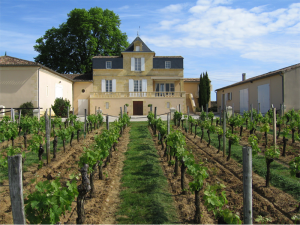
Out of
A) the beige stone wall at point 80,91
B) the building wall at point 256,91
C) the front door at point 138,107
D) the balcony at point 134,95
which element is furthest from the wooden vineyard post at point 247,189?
the beige stone wall at point 80,91

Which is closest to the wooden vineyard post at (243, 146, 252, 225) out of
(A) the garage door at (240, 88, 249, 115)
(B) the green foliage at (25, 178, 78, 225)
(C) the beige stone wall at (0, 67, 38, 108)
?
(B) the green foliage at (25, 178, 78, 225)

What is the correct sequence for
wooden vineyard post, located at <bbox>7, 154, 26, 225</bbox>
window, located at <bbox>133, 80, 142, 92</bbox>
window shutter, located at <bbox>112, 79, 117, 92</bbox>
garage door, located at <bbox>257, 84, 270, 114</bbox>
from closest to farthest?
1. wooden vineyard post, located at <bbox>7, 154, 26, 225</bbox>
2. garage door, located at <bbox>257, 84, 270, 114</bbox>
3. window shutter, located at <bbox>112, 79, 117, 92</bbox>
4. window, located at <bbox>133, 80, 142, 92</bbox>

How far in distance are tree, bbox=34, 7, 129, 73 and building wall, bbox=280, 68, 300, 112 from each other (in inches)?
831

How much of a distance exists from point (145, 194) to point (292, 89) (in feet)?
55.2

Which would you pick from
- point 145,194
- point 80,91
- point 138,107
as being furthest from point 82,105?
point 145,194

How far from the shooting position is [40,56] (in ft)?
106

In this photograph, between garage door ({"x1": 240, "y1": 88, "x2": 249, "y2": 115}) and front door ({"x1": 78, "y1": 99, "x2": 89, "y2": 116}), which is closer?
garage door ({"x1": 240, "y1": 88, "x2": 249, "y2": 115})

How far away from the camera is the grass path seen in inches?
177

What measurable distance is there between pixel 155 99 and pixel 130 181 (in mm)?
20966

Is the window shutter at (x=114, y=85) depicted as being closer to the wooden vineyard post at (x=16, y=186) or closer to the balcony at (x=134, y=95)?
the balcony at (x=134, y=95)

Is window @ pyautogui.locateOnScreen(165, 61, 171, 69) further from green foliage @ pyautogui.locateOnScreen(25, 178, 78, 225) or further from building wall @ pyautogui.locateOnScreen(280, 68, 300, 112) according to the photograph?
green foliage @ pyautogui.locateOnScreen(25, 178, 78, 225)

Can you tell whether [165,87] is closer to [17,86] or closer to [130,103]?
[130,103]

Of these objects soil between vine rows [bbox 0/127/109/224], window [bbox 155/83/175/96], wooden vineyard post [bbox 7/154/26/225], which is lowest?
soil between vine rows [bbox 0/127/109/224]

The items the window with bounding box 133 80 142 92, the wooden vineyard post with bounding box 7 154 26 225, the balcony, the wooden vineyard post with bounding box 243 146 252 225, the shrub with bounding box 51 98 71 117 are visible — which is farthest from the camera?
the window with bounding box 133 80 142 92
